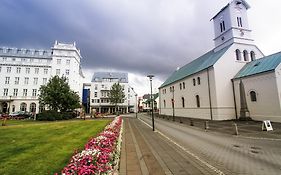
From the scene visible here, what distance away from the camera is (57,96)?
112 feet

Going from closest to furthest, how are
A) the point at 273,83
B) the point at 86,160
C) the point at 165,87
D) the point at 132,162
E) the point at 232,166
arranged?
the point at 86,160
the point at 232,166
the point at 132,162
the point at 273,83
the point at 165,87

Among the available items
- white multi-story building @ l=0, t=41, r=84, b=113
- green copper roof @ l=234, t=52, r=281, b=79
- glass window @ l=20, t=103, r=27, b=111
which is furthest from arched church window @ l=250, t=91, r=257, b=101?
glass window @ l=20, t=103, r=27, b=111

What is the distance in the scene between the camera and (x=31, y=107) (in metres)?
51.6

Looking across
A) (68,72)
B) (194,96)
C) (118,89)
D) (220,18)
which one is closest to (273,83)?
(194,96)

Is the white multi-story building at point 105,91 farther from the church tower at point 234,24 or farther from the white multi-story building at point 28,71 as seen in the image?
the church tower at point 234,24

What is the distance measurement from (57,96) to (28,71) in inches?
1137

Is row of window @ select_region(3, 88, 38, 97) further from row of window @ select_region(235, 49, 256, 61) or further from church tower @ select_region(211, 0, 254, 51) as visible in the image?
row of window @ select_region(235, 49, 256, 61)

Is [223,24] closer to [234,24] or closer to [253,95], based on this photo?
[234,24]

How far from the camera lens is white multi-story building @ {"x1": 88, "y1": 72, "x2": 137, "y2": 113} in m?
66.8

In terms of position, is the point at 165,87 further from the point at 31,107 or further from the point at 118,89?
the point at 31,107

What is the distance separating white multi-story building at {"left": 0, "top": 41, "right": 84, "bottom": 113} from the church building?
132 ft

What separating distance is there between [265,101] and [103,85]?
58.5 m

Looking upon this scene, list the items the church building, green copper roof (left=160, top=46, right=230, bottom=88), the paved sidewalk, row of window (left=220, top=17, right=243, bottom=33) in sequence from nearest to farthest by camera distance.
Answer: the paved sidewalk → the church building → green copper roof (left=160, top=46, right=230, bottom=88) → row of window (left=220, top=17, right=243, bottom=33)

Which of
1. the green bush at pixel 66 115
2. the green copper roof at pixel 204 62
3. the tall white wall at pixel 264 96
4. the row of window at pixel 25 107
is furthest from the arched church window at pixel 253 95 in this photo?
the row of window at pixel 25 107
